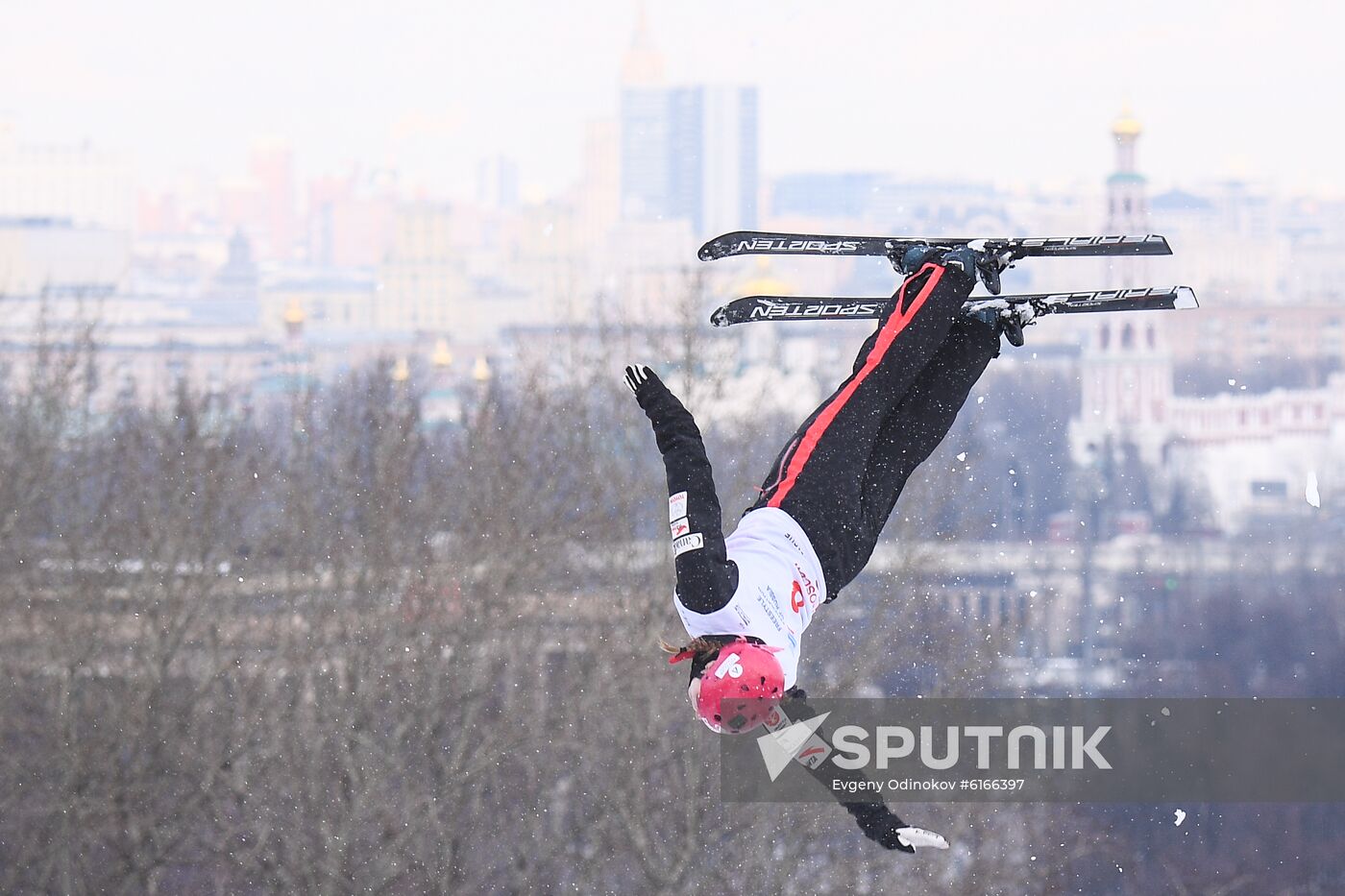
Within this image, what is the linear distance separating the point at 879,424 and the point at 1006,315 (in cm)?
41

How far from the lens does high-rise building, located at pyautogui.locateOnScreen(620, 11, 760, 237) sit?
6969 centimetres

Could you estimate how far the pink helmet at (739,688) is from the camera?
332cm

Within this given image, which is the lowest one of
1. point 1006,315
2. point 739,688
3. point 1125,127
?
point 739,688

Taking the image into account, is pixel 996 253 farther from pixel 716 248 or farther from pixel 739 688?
pixel 739 688

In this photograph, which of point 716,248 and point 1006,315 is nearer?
point 716,248

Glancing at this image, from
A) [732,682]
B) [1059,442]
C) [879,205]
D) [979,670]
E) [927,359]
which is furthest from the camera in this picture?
[879,205]

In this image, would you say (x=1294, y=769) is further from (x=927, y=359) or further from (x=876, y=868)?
(x=927, y=359)

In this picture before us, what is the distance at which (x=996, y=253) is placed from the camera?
3.82m

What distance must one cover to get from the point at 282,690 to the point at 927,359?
12.1m

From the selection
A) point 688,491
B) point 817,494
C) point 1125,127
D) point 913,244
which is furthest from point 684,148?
point 688,491

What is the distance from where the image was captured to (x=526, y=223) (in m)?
65.9

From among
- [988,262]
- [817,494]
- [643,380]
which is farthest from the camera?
[988,262]

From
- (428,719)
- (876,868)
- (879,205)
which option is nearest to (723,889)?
(876,868)

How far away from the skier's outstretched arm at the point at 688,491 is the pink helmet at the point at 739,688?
14cm
